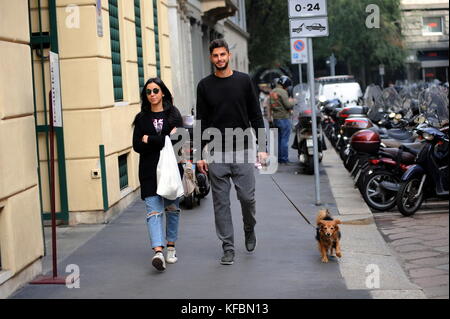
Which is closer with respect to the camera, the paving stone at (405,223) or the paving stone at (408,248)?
the paving stone at (408,248)

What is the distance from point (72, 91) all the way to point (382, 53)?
45.9m

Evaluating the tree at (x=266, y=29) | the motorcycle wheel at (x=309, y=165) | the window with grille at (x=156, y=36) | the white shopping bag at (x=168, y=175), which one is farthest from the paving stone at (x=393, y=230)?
the tree at (x=266, y=29)

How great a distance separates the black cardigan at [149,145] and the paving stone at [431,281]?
248 cm

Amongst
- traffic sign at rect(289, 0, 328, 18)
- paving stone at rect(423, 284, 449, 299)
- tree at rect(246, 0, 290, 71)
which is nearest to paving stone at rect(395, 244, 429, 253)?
paving stone at rect(423, 284, 449, 299)

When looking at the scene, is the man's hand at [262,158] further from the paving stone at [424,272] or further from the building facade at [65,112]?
the building facade at [65,112]

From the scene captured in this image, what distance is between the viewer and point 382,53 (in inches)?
2153

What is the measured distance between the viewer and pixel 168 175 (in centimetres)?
786

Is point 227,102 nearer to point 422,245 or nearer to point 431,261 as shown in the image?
point 431,261

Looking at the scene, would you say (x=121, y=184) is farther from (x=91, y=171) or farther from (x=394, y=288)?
(x=394, y=288)

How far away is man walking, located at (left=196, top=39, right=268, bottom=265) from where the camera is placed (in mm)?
7871

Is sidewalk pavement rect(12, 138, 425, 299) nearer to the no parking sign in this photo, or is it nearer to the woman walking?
the woman walking

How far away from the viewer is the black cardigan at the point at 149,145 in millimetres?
7934

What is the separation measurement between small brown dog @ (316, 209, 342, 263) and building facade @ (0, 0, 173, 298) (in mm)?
2438
